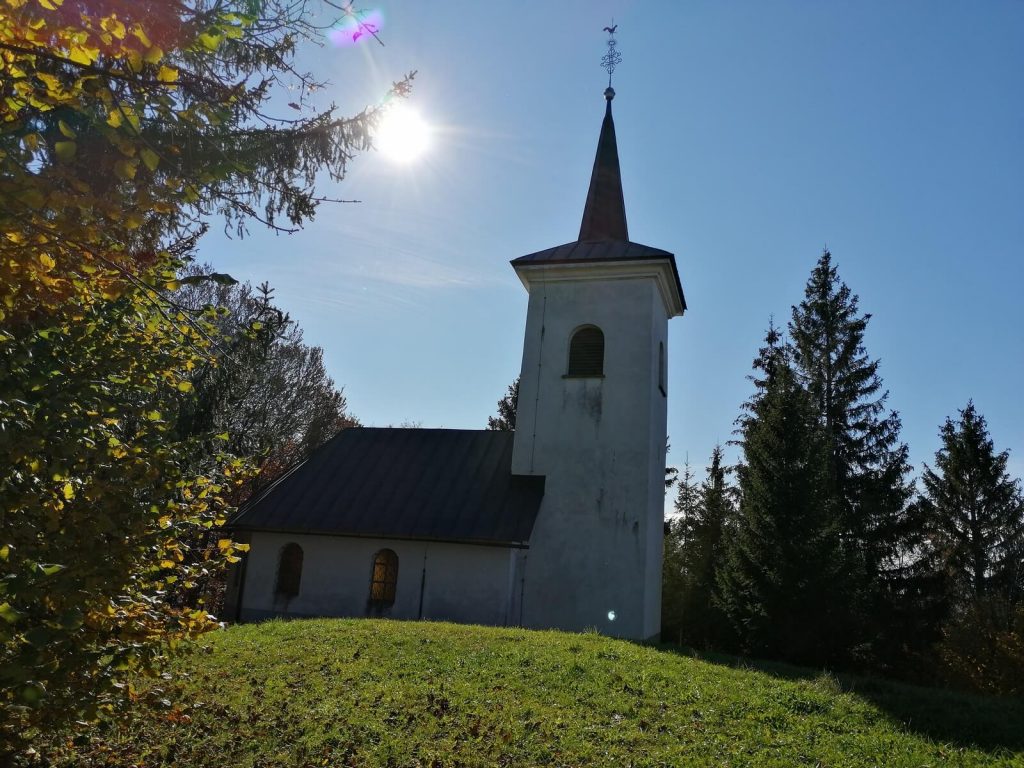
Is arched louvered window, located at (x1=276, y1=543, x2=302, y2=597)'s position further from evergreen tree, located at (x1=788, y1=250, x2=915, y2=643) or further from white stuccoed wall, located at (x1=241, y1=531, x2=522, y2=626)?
evergreen tree, located at (x1=788, y1=250, x2=915, y2=643)

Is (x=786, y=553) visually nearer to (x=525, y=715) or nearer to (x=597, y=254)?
(x=597, y=254)

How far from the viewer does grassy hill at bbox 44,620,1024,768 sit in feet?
20.3

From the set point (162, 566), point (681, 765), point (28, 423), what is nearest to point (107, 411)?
point (28, 423)

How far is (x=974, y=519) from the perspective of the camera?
25141mm

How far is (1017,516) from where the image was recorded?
80.5 ft

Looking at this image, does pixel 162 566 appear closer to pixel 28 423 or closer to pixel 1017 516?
pixel 28 423

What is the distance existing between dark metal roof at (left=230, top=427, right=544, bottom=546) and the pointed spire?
5845 millimetres

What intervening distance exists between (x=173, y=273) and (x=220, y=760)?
4.14 m

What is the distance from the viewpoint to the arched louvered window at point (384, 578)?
52.1 ft

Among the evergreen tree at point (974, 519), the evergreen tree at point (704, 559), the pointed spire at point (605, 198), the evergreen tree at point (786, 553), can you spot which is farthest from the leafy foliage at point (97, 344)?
the evergreen tree at point (974, 519)

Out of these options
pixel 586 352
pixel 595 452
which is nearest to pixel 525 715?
pixel 595 452

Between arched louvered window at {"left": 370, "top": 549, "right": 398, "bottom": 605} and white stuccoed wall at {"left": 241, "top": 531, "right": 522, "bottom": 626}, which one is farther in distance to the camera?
arched louvered window at {"left": 370, "top": 549, "right": 398, "bottom": 605}

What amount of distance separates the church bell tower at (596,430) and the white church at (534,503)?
0.03 meters

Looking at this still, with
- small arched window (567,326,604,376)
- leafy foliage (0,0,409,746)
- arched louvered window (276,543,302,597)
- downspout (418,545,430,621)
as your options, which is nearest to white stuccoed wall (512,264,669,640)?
small arched window (567,326,604,376)
